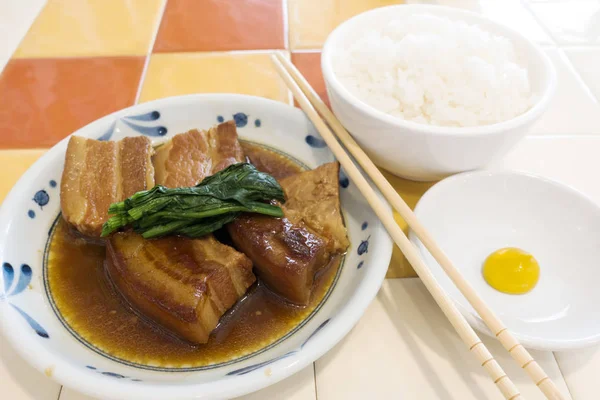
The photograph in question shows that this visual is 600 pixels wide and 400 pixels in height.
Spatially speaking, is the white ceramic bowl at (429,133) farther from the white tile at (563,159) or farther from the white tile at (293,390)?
the white tile at (293,390)

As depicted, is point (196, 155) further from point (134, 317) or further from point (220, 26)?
Answer: point (220, 26)

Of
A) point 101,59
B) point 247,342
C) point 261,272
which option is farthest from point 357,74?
point 101,59

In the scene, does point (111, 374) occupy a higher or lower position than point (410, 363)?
higher

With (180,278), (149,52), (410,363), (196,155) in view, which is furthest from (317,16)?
(410,363)

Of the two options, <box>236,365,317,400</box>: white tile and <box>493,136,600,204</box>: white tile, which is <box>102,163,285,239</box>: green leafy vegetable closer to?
<box>236,365,317,400</box>: white tile

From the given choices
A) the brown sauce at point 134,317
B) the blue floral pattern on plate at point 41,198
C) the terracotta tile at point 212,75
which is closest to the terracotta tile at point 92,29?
the terracotta tile at point 212,75
